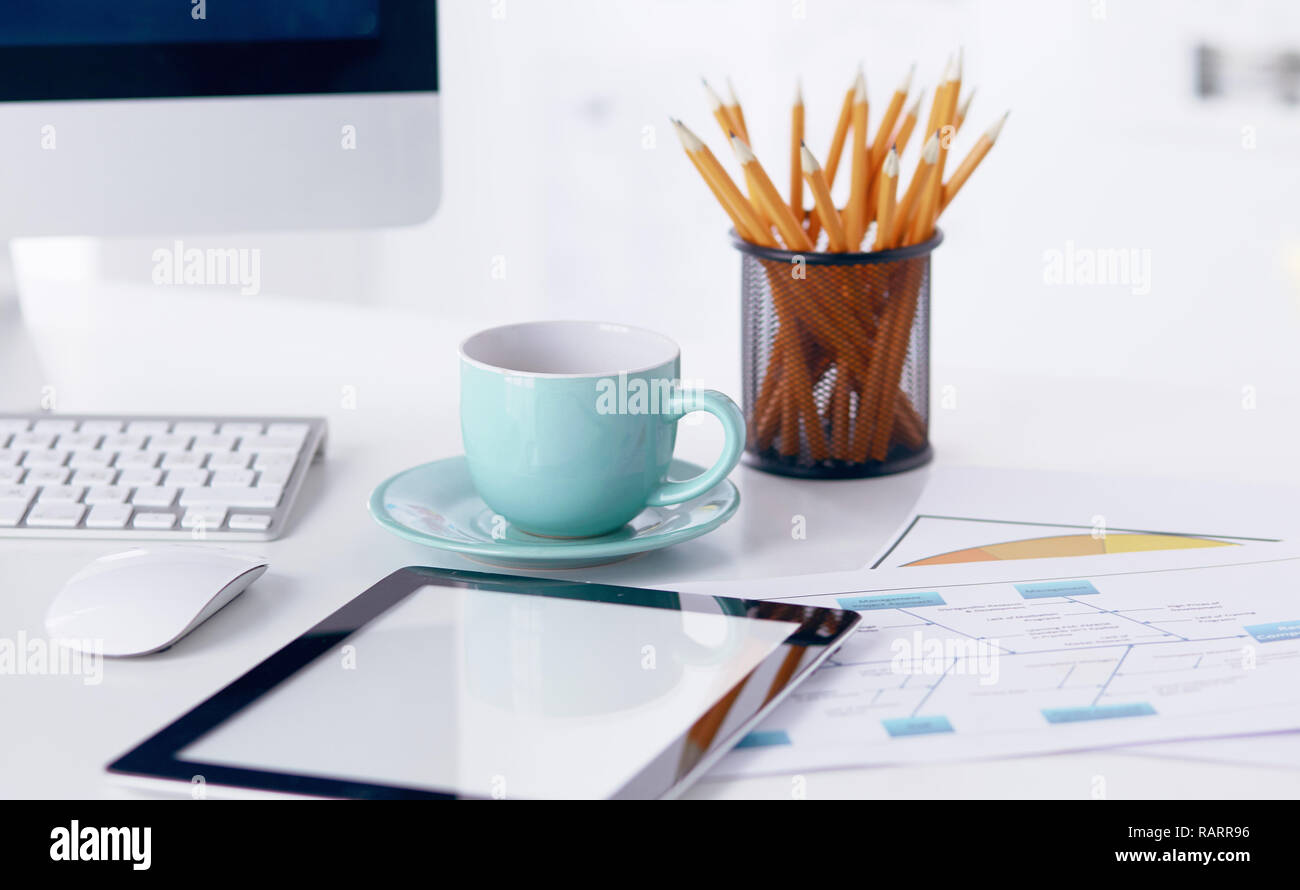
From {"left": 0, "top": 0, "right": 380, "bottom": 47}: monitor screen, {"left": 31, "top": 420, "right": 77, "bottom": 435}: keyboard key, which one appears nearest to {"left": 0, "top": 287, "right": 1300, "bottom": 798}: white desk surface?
{"left": 31, "top": 420, "right": 77, "bottom": 435}: keyboard key

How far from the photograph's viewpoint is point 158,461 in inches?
25.3

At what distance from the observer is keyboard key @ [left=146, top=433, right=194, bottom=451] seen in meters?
0.65

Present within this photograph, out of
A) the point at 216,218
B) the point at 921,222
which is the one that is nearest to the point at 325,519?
the point at 216,218

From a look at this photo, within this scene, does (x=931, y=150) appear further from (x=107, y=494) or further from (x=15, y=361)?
(x=15, y=361)

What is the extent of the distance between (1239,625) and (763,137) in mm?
1996

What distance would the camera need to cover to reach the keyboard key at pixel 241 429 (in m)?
0.68

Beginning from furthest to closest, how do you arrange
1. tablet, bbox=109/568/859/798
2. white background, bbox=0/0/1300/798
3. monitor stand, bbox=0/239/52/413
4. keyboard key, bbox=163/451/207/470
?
monitor stand, bbox=0/239/52/413
keyboard key, bbox=163/451/207/470
white background, bbox=0/0/1300/798
tablet, bbox=109/568/859/798

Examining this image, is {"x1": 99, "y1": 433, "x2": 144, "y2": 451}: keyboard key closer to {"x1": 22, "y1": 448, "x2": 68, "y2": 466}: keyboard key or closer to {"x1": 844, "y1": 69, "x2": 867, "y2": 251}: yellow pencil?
{"x1": 22, "y1": 448, "x2": 68, "y2": 466}: keyboard key

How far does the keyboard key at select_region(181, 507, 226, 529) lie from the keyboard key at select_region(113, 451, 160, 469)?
0.06 meters

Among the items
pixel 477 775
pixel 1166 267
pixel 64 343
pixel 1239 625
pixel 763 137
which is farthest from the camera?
pixel 763 137

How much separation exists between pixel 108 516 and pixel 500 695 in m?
0.27

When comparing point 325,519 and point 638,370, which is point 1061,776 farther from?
point 325,519

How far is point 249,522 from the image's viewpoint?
0.59 m

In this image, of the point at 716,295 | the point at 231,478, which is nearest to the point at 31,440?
the point at 231,478
